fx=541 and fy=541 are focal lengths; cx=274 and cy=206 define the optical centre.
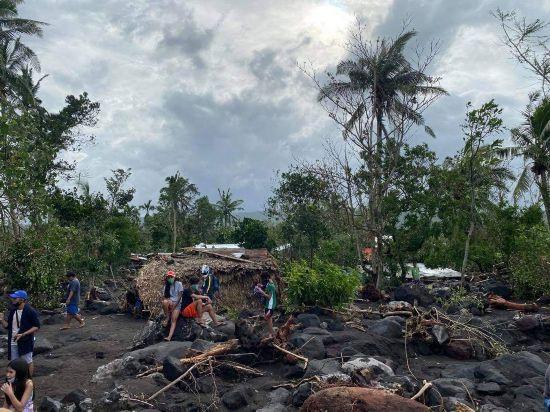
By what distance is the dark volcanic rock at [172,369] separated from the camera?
8578 mm

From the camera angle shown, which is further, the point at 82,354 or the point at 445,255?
the point at 445,255

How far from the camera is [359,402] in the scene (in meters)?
6.45

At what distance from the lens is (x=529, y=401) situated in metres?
8.29

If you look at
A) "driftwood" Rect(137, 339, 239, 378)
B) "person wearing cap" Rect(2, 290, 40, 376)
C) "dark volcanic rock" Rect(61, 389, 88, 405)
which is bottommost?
"dark volcanic rock" Rect(61, 389, 88, 405)

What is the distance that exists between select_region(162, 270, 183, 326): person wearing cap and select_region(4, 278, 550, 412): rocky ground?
0.31 metres

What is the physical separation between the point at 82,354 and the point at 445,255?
1713cm

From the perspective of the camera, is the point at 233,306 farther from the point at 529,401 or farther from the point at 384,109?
the point at 384,109

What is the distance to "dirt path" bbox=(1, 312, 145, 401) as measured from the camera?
890 centimetres

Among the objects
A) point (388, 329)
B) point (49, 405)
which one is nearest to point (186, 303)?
point (49, 405)

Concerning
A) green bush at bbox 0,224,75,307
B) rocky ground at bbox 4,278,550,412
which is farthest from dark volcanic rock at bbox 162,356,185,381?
green bush at bbox 0,224,75,307

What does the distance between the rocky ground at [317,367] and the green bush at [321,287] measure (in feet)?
2.23

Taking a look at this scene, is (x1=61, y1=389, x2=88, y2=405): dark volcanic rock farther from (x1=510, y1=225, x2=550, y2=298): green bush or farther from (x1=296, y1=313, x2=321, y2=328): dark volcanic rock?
(x1=510, y1=225, x2=550, y2=298): green bush

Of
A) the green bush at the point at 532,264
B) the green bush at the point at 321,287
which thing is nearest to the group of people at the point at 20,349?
the green bush at the point at 321,287

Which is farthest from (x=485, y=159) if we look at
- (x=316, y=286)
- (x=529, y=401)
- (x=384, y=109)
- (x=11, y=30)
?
(x=11, y=30)
